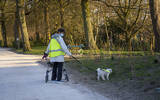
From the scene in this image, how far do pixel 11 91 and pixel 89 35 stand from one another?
56.0 ft

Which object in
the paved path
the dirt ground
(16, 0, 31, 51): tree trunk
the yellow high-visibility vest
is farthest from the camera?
(16, 0, 31, 51): tree trunk

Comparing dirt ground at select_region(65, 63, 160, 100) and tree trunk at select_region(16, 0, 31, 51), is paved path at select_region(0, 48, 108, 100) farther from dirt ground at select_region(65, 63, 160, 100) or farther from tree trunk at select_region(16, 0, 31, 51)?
tree trunk at select_region(16, 0, 31, 51)

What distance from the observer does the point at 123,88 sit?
7859 mm

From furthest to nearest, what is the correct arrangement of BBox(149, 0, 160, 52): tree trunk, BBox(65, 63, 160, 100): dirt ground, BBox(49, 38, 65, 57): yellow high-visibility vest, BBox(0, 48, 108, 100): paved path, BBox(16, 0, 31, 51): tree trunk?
BBox(16, 0, 31, 51): tree trunk → BBox(149, 0, 160, 52): tree trunk → BBox(49, 38, 65, 57): yellow high-visibility vest → BBox(0, 48, 108, 100): paved path → BBox(65, 63, 160, 100): dirt ground

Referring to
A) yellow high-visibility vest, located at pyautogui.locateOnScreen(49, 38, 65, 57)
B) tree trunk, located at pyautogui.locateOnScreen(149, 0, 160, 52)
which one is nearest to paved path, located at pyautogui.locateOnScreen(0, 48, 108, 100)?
yellow high-visibility vest, located at pyautogui.locateOnScreen(49, 38, 65, 57)

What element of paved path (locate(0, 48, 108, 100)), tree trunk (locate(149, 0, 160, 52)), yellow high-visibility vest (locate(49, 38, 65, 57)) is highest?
tree trunk (locate(149, 0, 160, 52))

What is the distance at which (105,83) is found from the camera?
8.91 m

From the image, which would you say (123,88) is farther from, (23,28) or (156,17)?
(23,28)

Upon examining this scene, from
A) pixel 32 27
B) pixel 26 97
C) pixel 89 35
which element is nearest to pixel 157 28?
pixel 89 35

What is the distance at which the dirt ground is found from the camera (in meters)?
6.71

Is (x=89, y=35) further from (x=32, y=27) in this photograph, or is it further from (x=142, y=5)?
(x=32, y=27)

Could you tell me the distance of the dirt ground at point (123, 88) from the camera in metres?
6.71

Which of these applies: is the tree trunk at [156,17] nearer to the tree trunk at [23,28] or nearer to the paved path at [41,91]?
the paved path at [41,91]

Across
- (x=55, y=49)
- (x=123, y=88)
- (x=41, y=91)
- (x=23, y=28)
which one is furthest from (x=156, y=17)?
(x=23, y=28)
